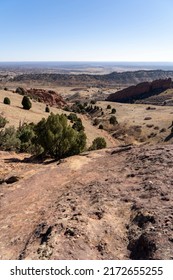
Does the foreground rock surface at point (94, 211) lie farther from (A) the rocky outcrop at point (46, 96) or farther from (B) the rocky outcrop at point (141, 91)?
(B) the rocky outcrop at point (141, 91)

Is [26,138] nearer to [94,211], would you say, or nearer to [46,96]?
[94,211]

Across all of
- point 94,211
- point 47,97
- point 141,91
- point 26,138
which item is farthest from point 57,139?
point 141,91

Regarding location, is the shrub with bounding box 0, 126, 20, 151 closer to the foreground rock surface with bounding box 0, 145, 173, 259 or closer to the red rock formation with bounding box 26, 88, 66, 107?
the foreground rock surface with bounding box 0, 145, 173, 259

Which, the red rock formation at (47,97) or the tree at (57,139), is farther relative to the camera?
the red rock formation at (47,97)

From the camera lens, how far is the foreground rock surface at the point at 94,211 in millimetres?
8656

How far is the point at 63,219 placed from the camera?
10.3 meters

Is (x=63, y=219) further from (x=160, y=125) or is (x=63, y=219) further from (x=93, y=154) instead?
(x=160, y=125)

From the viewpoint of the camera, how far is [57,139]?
2322 centimetres

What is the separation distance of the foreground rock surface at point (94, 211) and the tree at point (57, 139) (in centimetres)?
571

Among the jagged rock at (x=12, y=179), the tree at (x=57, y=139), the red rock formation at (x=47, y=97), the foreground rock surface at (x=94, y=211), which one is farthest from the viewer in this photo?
the red rock formation at (x=47, y=97)

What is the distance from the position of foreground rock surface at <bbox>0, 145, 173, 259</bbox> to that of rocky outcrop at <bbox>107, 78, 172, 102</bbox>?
367 feet

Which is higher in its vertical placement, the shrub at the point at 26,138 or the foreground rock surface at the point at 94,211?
the foreground rock surface at the point at 94,211

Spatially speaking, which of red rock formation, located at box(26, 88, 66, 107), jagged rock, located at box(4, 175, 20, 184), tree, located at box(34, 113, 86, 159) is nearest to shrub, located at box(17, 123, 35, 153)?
tree, located at box(34, 113, 86, 159)

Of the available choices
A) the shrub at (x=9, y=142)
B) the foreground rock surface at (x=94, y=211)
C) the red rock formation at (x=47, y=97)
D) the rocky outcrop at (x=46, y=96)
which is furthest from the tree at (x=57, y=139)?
the red rock formation at (x=47, y=97)
